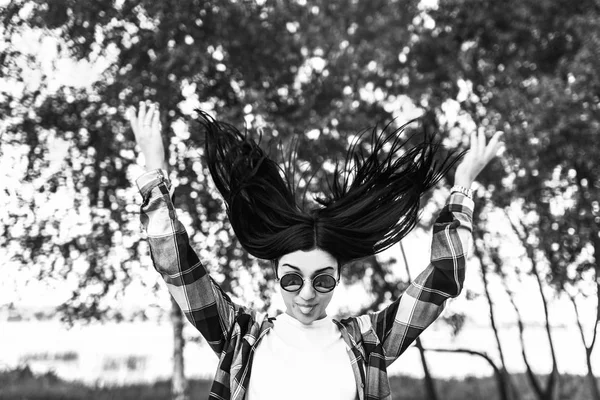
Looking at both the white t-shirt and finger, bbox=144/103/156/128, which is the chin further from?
finger, bbox=144/103/156/128

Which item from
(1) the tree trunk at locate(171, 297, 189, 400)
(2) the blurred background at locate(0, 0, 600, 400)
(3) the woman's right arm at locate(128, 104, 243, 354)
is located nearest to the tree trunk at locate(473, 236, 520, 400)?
(2) the blurred background at locate(0, 0, 600, 400)

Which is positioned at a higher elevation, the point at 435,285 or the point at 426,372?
the point at 435,285

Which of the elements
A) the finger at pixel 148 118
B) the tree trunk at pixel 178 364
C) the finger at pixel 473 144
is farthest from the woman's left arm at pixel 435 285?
the tree trunk at pixel 178 364

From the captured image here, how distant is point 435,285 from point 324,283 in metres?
0.40

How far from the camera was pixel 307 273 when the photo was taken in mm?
2090

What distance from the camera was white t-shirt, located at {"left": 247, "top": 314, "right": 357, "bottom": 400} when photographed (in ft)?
6.50

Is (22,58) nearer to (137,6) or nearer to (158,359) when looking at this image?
(137,6)

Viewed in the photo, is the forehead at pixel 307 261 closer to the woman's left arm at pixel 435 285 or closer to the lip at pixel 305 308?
the lip at pixel 305 308

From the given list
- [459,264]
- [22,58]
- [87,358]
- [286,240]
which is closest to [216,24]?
[22,58]

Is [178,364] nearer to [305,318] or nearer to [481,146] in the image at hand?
[305,318]

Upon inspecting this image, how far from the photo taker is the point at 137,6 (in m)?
4.16

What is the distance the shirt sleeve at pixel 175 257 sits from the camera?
194 cm

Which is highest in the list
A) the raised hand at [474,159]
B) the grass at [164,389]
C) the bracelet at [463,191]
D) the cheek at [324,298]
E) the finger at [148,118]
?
the finger at [148,118]

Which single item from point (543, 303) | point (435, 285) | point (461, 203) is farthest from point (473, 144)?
point (543, 303)
